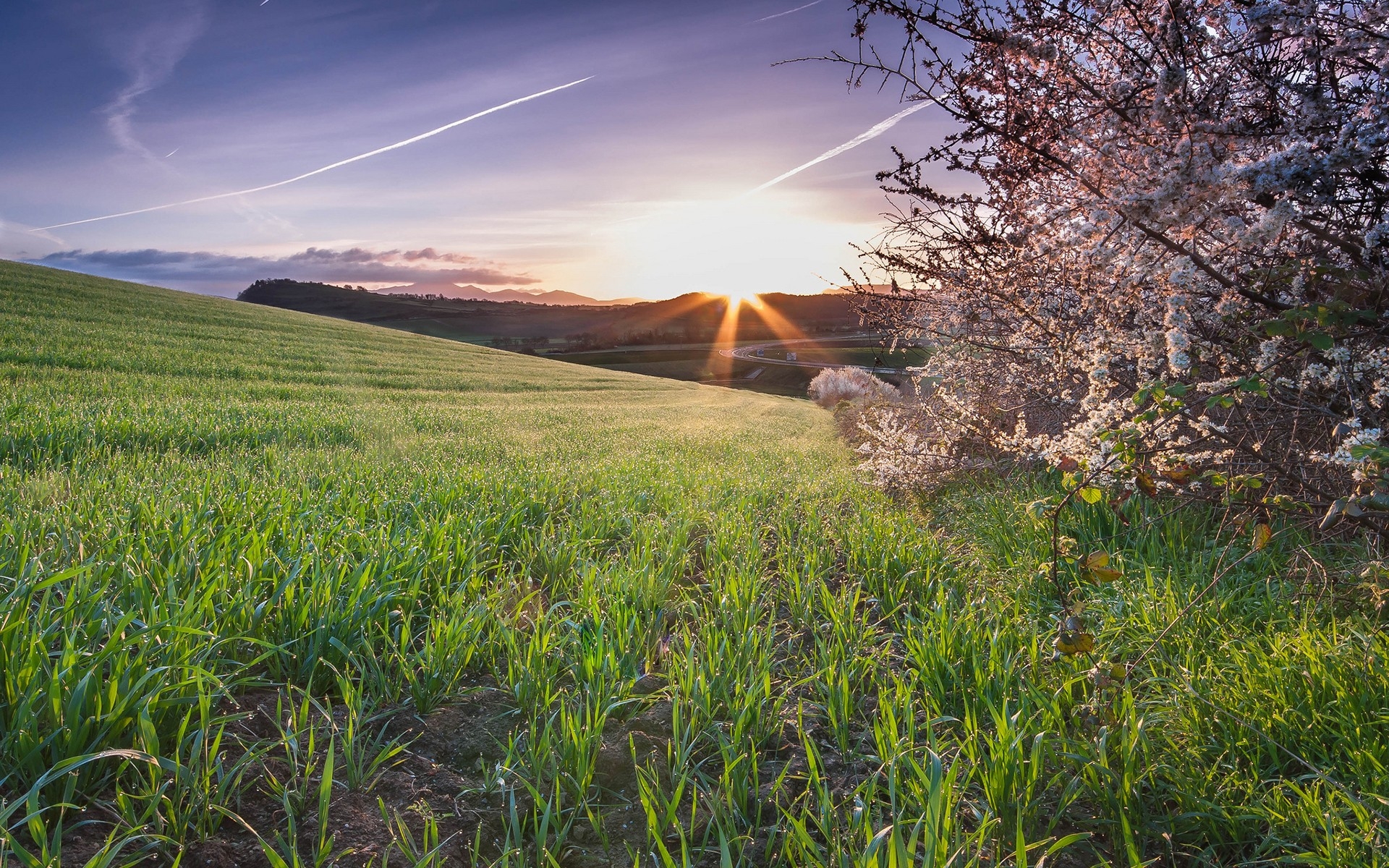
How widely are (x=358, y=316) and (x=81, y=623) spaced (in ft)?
410

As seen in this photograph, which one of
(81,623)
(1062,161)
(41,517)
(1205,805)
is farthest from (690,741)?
(41,517)

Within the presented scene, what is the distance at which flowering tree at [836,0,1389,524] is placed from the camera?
2.55 metres

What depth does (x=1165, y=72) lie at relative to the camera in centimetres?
265

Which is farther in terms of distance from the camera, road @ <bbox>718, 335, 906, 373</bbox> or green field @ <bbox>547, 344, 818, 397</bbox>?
road @ <bbox>718, 335, 906, 373</bbox>

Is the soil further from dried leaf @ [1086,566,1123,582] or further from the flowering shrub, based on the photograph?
the flowering shrub

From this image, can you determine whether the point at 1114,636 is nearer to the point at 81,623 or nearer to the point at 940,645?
the point at 940,645

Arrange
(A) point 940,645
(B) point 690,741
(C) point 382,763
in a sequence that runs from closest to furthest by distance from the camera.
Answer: (C) point 382,763
(B) point 690,741
(A) point 940,645

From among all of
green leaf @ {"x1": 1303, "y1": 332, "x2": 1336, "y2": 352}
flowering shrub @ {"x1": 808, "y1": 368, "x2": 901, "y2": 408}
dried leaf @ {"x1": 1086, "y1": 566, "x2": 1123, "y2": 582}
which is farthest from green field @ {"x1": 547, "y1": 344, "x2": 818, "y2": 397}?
dried leaf @ {"x1": 1086, "y1": 566, "x2": 1123, "y2": 582}

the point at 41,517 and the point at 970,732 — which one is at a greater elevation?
the point at 41,517

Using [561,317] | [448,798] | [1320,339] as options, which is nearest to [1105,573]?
[1320,339]

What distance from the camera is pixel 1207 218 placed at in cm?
261

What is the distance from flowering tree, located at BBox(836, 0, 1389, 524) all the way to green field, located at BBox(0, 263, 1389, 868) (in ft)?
2.52

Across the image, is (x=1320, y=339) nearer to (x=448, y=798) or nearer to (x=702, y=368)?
(x=448, y=798)

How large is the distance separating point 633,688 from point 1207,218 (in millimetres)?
2995
